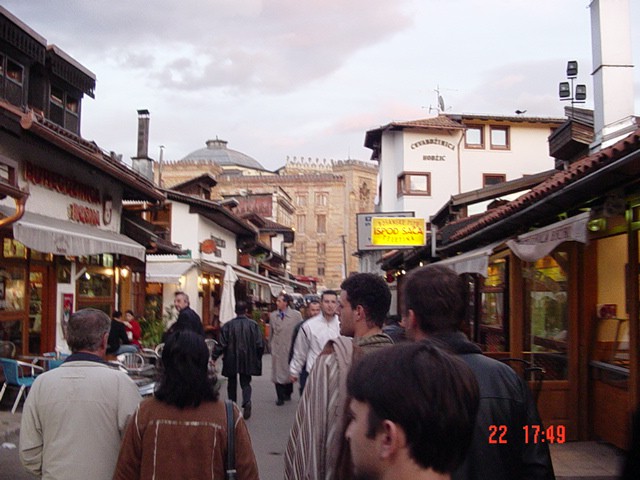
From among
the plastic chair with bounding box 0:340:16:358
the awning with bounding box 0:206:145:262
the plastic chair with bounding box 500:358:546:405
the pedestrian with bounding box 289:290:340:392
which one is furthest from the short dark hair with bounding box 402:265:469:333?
the plastic chair with bounding box 0:340:16:358

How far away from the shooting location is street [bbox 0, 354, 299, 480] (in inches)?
294

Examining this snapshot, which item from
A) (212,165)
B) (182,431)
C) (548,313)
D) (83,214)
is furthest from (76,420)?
(212,165)

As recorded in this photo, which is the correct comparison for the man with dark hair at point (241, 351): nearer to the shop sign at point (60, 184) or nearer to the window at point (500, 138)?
the shop sign at point (60, 184)

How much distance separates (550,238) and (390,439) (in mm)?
5778

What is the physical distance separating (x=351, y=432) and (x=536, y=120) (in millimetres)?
38467

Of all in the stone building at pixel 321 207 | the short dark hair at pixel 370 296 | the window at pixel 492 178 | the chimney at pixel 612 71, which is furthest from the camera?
the stone building at pixel 321 207

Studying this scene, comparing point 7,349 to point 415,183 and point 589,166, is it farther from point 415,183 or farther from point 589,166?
point 415,183

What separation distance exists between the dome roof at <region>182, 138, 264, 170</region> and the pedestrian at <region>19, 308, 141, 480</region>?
260 feet

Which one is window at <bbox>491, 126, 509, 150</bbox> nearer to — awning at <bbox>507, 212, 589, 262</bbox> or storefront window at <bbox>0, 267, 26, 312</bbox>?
storefront window at <bbox>0, 267, 26, 312</bbox>

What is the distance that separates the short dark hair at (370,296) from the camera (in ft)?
11.6

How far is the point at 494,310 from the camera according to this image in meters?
13.6

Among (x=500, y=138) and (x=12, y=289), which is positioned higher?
(x=500, y=138)

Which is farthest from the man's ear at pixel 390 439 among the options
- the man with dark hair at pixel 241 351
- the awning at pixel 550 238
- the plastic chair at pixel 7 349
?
the plastic chair at pixel 7 349

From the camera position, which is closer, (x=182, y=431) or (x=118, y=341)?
(x=182, y=431)
